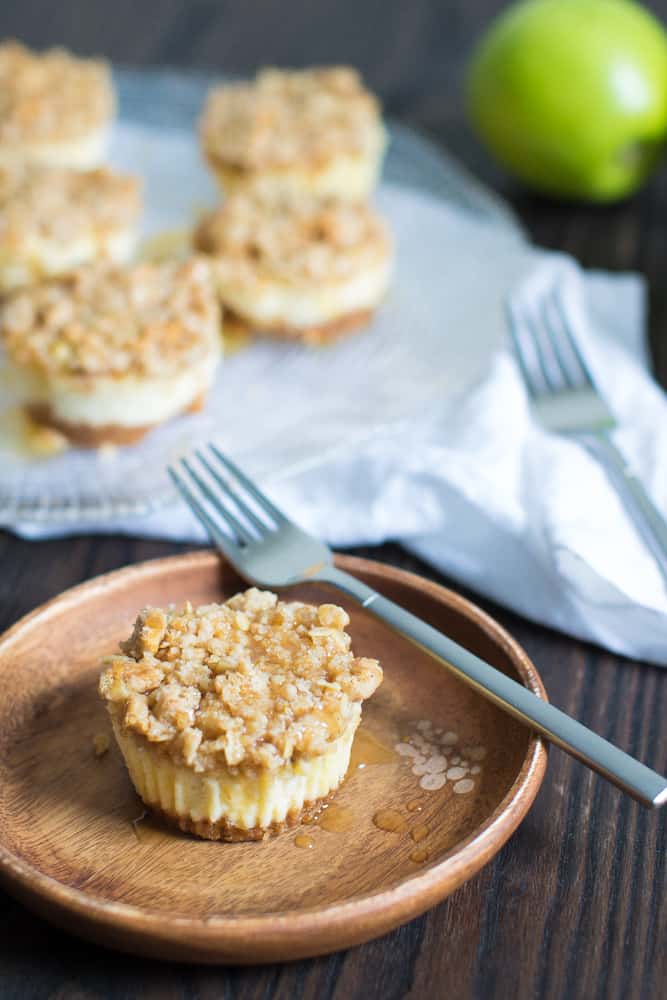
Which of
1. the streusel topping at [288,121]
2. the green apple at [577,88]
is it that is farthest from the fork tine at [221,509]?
the green apple at [577,88]

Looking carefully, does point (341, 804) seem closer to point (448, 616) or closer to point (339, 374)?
point (448, 616)

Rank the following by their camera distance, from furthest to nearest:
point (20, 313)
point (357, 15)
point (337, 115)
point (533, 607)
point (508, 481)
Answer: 1. point (357, 15)
2. point (337, 115)
3. point (20, 313)
4. point (508, 481)
5. point (533, 607)

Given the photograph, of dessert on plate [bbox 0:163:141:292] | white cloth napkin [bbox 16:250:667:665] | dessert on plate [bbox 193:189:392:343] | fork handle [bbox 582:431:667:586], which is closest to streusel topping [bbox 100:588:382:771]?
white cloth napkin [bbox 16:250:667:665]

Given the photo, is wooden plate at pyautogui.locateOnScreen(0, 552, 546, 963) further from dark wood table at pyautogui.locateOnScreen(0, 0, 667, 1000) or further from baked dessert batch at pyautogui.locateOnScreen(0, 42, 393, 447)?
baked dessert batch at pyautogui.locateOnScreen(0, 42, 393, 447)

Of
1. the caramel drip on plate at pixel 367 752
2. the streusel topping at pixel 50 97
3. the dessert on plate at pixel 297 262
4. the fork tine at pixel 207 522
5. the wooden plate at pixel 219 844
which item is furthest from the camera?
the streusel topping at pixel 50 97

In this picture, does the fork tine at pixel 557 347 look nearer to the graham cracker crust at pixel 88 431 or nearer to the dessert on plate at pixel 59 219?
the graham cracker crust at pixel 88 431

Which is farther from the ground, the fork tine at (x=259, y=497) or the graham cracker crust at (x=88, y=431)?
the fork tine at (x=259, y=497)

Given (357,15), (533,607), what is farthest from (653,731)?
(357,15)
